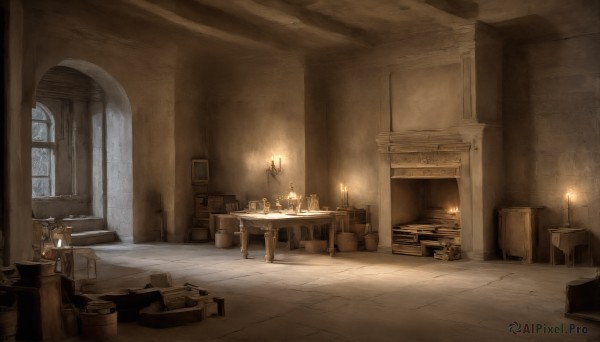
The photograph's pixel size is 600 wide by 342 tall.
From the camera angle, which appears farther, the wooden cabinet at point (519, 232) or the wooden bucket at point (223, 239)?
the wooden bucket at point (223, 239)

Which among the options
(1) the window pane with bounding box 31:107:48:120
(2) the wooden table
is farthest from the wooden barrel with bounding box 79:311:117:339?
(1) the window pane with bounding box 31:107:48:120

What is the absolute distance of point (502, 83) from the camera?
37.2ft

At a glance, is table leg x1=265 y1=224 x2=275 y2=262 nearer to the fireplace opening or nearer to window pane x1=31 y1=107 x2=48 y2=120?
the fireplace opening

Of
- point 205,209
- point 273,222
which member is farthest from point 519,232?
point 205,209

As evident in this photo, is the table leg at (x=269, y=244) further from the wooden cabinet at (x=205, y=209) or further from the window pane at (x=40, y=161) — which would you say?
the window pane at (x=40, y=161)

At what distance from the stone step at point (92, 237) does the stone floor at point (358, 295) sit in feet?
5.34

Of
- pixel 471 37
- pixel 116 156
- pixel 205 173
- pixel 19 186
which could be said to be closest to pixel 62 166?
pixel 116 156

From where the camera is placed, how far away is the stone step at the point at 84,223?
13461 mm

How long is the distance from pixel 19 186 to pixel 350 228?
21.4 ft

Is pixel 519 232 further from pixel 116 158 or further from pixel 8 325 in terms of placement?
pixel 116 158

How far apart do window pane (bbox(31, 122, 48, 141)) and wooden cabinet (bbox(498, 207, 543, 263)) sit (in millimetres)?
10726

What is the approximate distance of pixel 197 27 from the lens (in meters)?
11.1

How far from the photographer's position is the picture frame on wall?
1401cm

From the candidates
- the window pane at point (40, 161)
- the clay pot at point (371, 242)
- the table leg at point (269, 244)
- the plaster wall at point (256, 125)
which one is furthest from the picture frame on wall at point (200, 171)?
the clay pot at point (371, 242)
